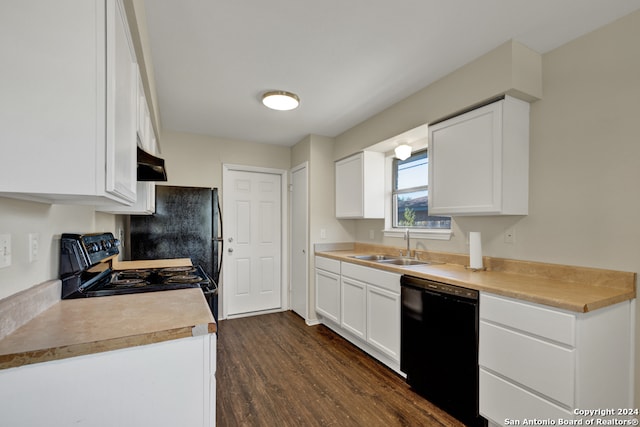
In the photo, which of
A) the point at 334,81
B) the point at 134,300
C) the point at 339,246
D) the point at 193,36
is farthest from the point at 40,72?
the point at 339,246

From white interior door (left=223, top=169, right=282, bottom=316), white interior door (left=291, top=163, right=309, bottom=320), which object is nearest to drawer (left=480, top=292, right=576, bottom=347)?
white interior door (left=291, top=163, right=309, bottom=320)

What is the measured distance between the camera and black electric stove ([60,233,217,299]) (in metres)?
1.35

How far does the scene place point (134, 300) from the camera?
1.38 meters

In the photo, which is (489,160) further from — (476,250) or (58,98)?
(58,98)

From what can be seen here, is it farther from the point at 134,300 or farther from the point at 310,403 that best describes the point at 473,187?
the point at 134,300

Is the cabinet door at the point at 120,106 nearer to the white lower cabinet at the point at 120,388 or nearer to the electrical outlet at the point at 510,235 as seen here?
the white lower cabinet at the point at 120,388

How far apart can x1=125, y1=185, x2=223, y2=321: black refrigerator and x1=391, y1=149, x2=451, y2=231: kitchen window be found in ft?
6.37

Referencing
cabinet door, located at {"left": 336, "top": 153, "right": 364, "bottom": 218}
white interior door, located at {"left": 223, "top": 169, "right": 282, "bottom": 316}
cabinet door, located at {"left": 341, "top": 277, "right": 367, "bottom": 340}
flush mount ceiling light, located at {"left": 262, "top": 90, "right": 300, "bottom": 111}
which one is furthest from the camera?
white interior door, located at {"left": 223, "top": 169, "right": 282, "bottom": 316}

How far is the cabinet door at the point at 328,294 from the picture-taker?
10.4 feet

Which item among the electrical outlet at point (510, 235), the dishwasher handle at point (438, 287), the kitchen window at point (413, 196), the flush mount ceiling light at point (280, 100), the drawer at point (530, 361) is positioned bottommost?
the drawer at point (530, 361)

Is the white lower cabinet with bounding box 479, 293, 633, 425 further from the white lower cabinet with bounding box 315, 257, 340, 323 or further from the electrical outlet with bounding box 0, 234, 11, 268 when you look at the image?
the electrical outlet with bounding box 0, 234, 11, 268

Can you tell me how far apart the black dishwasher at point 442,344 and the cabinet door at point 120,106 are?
1.81 meters

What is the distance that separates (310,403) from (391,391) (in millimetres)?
598

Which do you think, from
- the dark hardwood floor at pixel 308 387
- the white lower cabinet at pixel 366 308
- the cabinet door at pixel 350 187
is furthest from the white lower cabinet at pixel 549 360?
the cabinet door at pixel 350 187
